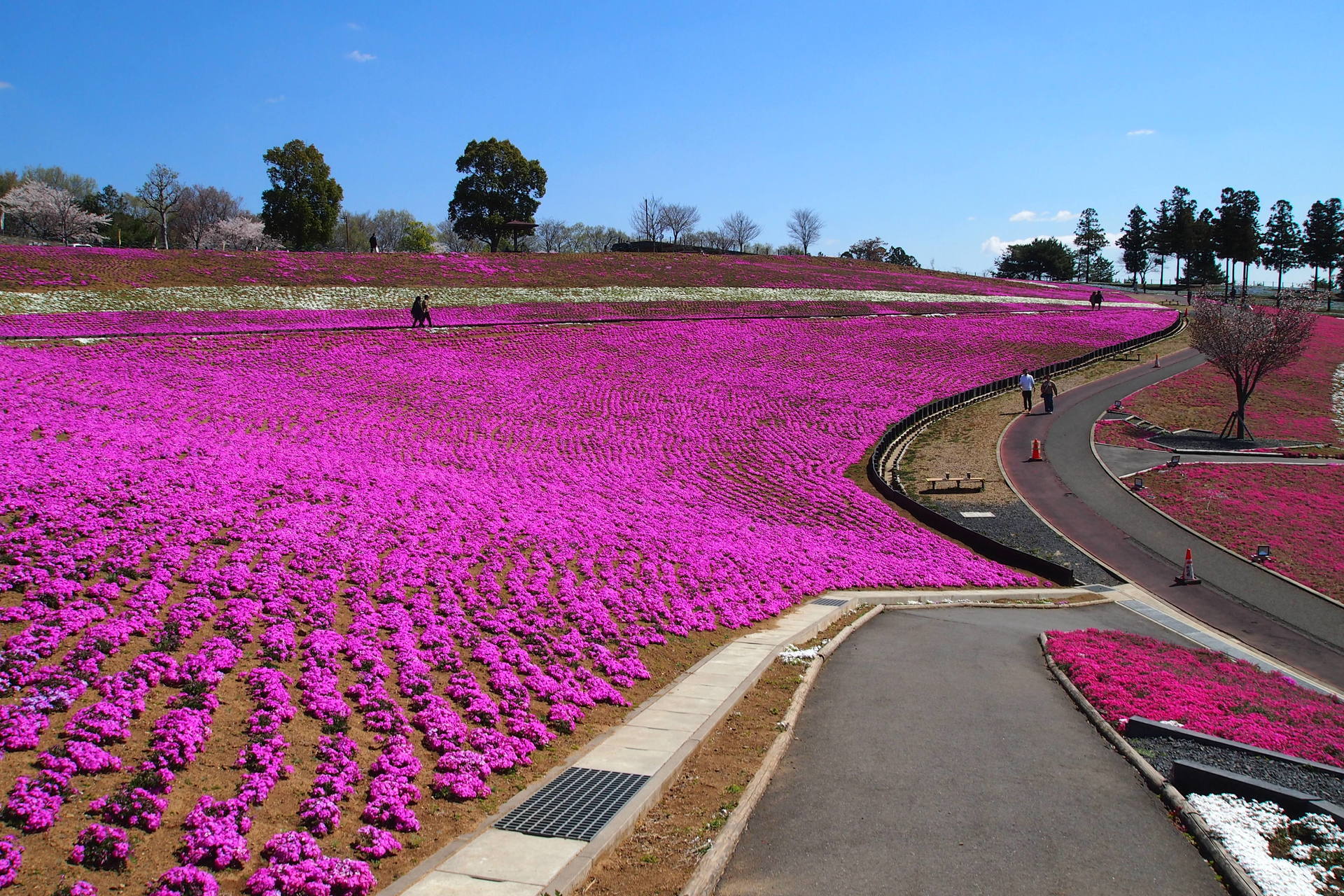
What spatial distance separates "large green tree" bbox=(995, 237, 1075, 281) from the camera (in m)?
136

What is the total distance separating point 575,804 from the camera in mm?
8930

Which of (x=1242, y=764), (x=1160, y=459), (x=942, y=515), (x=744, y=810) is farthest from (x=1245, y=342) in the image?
(x=744, y=810)

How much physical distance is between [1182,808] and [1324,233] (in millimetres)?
130303

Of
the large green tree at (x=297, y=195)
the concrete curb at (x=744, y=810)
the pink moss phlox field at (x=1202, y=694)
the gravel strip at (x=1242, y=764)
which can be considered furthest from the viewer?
the large green tree at (x=297, y=195)

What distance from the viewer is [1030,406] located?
1689 inches

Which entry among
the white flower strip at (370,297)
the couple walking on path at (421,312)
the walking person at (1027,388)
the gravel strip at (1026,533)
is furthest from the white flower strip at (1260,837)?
the white flower strip at (370,297)

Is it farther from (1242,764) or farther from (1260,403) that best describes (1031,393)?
(1242,764)

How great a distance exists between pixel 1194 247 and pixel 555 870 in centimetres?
13708

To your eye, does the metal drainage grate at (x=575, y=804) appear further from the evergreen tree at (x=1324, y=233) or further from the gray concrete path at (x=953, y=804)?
the evergreen tree at (x=1324, y=233)

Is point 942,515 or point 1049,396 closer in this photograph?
point 942,515

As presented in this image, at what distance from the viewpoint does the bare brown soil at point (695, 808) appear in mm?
7652

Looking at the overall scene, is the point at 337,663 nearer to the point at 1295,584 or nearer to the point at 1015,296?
the point at 1295,584

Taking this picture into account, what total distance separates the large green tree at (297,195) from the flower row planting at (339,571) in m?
49.7

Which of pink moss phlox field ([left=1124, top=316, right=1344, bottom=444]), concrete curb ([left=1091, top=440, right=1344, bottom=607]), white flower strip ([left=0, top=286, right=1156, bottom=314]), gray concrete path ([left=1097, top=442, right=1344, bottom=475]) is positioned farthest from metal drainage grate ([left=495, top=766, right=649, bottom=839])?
white flower strip ([left=0, top=286, right=1156, bottom=314])
